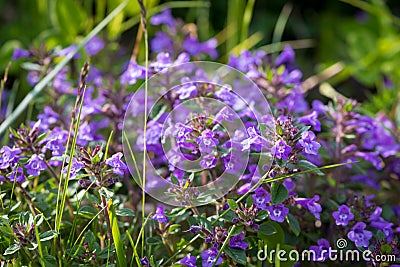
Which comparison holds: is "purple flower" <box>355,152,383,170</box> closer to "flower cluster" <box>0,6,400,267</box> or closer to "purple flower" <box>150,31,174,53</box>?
"flower cluster" <box>0,6,400,267</box>

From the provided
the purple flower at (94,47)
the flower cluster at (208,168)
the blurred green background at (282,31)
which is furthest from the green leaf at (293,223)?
the purple flower at (94,47)

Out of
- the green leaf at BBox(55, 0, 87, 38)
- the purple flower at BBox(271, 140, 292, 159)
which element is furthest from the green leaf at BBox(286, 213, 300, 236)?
the green leaf at BBox(55, 0, 87, 38)

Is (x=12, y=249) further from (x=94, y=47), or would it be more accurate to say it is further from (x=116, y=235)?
(x=94, y=47)

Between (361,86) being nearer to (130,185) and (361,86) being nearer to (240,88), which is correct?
(240,88)

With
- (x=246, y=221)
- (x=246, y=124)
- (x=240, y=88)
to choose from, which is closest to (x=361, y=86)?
(x=240, y=88)

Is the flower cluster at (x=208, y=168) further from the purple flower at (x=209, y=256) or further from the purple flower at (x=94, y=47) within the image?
the purple flower at (x=94, y=47)

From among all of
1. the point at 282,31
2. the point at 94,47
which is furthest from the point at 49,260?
the point at 282,31
